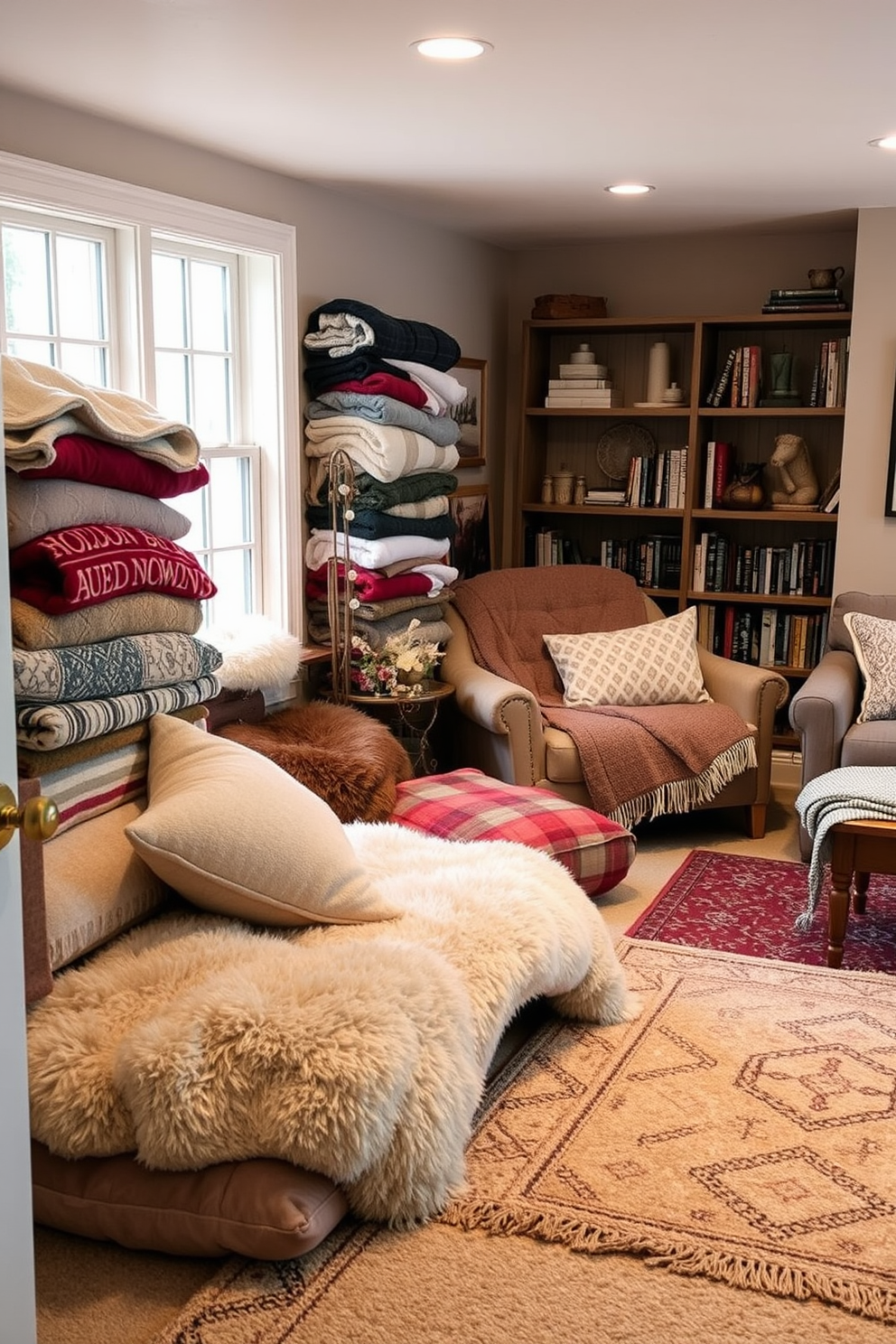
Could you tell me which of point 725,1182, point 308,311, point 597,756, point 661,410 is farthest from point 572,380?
point 725,1182

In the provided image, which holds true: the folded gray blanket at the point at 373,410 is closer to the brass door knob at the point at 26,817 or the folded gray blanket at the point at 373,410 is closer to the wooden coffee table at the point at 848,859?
the wooden coffee table at the point at 848,859

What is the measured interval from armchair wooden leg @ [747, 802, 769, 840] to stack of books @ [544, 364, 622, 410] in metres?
1.92

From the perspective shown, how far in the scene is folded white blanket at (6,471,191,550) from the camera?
260 centimetres

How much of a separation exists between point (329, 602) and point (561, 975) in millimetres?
1886

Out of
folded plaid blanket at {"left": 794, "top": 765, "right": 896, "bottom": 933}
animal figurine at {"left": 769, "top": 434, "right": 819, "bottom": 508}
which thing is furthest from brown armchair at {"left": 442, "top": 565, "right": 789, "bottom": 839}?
folded plaid blanket at {"left": 794, "top": 765, "right": 896, "bottom": 933}

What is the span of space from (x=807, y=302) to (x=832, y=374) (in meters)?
0.30

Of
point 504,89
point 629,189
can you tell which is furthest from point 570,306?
point 504,89

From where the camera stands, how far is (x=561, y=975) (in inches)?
113

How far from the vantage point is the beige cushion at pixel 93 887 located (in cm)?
243

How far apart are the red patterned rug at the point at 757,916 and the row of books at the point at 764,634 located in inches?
51.7

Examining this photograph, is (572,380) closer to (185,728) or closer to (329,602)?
(329,602)

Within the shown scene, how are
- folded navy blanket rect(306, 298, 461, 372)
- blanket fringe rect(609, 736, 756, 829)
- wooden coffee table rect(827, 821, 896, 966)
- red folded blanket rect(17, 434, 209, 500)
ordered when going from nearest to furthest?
red folded blanket rect(17, 434, 209, 500)
wooden coffee table rect(827, 821, 896, 966)
folded navy blanket rect(306, 298, 461, 372)
blanket fringe rect(609, 736, 756, 829)

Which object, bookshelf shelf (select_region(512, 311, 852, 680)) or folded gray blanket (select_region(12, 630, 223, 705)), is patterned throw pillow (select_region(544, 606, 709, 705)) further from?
folded gray blanket (select_region(12, 630, 223, 705))

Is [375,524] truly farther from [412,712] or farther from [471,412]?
[471,412]
